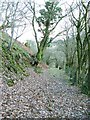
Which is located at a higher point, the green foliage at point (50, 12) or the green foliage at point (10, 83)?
the green foliage at point (50, 12)

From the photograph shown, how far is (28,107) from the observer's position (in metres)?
11.3

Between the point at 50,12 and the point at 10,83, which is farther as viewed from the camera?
the point at 50,12

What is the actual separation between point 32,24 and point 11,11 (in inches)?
422

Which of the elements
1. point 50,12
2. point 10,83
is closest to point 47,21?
point 50,12

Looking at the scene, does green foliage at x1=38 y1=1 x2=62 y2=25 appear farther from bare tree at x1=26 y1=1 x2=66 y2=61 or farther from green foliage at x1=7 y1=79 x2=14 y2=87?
green foliage at x1=7 y1=79 x2=14 y2=87

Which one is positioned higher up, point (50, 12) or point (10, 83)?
point (50, 12)

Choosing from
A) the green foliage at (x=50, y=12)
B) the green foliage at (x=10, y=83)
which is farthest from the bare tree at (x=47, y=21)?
the green foliage at (x=10, y=83)

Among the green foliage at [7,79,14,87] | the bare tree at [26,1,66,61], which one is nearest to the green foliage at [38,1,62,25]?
the bare tree at [26,1,66,61]

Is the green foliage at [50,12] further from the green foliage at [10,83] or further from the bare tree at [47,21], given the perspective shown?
the green foliage at [10,83]

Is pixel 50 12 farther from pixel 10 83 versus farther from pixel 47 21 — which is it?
pixel 10 83

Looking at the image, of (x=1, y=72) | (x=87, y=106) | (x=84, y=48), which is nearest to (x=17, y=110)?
(x=87, y=106)

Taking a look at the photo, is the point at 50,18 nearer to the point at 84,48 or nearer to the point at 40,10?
the point at 40,10

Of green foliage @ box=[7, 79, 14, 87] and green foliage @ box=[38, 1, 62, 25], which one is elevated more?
green foliage @ box=[38, 1, 62, 25]

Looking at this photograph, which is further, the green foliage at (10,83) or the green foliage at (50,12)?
the green foliage at (50,12)
